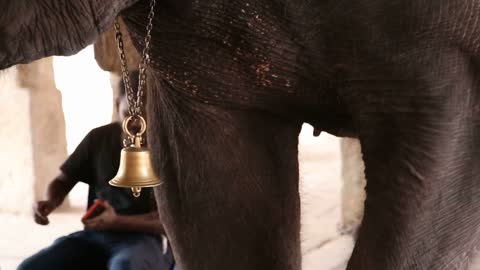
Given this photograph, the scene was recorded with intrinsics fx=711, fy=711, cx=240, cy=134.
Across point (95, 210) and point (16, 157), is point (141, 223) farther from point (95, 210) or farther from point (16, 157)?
point (16, 157)

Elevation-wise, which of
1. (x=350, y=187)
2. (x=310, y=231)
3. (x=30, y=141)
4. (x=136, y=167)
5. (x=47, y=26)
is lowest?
(x=310, y=231)

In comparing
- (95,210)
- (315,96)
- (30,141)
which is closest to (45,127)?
(30,141)

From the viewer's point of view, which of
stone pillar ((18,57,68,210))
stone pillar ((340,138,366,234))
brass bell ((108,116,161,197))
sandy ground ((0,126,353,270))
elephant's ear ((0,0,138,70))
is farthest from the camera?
stone pillar ((18,57,68,210))

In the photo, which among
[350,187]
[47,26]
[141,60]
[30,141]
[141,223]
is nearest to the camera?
[47,26]

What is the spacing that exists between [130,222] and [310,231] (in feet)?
2.80

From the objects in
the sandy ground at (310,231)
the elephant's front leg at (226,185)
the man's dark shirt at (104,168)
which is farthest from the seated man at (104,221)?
the elephant's front leg at (226,185)

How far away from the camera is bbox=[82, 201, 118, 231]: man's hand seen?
139cm

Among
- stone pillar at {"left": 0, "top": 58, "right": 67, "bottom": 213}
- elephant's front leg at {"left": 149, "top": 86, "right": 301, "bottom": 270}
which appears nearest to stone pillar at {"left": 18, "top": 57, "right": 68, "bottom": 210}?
stone pillar at {"left": 0, "top": 58, "right": 67, "bottom": 213}

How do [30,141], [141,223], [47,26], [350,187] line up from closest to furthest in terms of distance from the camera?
[47,26] < [141,223] < [350,187] < [30,141]

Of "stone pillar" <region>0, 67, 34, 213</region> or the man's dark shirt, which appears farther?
"stone pillar" <region>0, 67, 34, 213</region>

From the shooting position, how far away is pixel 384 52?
473mm

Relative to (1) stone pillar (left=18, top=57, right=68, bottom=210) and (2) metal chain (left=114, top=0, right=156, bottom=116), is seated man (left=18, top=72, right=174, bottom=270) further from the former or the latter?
(1) stone pillar (left=18, top=57, right=68, bottom=210)

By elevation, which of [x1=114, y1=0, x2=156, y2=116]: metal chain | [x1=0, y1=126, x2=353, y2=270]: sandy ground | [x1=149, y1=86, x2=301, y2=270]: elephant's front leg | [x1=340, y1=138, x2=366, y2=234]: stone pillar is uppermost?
[x1=114, y1=0, x2=156, y2=116]: metal chain

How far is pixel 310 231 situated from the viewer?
212 centimetres
